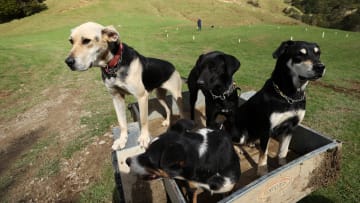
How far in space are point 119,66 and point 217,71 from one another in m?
1.57

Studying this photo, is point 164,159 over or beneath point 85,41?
beneath

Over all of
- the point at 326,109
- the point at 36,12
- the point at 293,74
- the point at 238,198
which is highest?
the point at 36,12

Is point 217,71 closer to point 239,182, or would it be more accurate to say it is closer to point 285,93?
point 285,93

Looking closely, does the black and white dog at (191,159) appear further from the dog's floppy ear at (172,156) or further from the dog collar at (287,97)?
the dog collar at (287,97)

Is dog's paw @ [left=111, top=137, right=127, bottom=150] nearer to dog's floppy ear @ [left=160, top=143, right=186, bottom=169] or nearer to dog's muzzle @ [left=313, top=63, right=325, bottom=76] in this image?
dog's floppy ear @ [left=160, top=143, right=186, bottom=169]

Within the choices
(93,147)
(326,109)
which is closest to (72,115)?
(93,147)

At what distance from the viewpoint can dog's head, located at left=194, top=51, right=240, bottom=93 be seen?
3839 mm

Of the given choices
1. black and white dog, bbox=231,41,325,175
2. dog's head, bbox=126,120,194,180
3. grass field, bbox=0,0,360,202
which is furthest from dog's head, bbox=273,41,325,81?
grass field, bbox=0,0,360,202

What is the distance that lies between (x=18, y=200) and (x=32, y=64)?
1261 centimetres

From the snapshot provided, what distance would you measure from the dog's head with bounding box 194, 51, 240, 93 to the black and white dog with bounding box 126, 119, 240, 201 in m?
1.04

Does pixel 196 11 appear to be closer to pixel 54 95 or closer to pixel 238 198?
pixel 54 95

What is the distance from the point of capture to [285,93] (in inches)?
133

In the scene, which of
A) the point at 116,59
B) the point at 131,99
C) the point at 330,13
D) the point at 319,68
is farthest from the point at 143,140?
the point at 330,13

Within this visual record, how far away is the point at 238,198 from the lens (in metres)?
2.40
